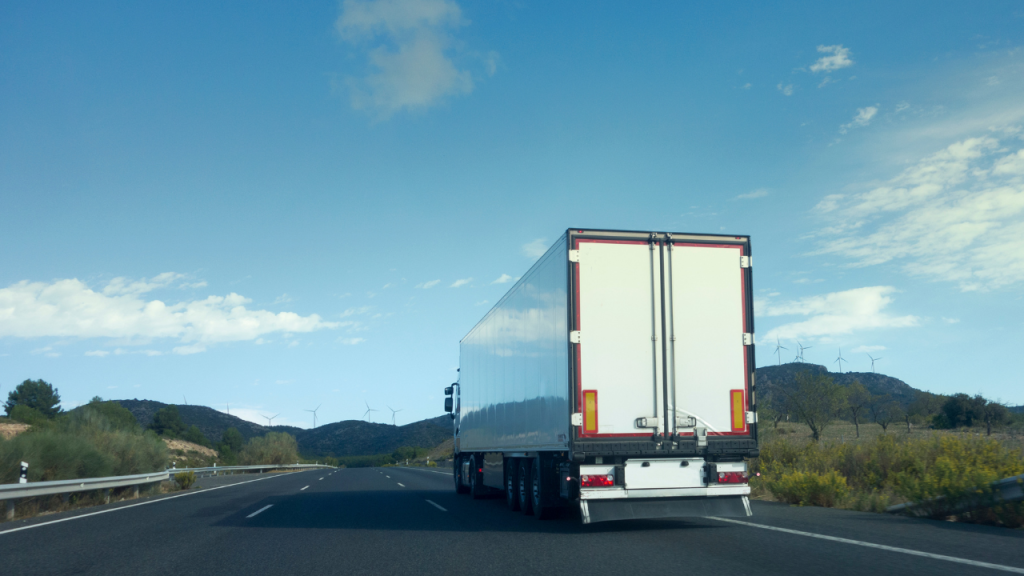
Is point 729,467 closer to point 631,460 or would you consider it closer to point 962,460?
point 631,460

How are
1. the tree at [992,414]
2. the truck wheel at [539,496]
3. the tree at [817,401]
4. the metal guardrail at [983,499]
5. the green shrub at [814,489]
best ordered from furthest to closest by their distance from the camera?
1. the tree at [992,414]
2. the tree at [817,401]
3. the green shrub at [814,489]
4. the truck wheel at [539,496]
5. the metal guardrail at [983,499]

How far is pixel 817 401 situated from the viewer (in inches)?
1732

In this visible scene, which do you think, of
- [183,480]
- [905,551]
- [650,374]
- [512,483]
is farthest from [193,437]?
[905,551]

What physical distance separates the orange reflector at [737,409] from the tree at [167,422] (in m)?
98.7

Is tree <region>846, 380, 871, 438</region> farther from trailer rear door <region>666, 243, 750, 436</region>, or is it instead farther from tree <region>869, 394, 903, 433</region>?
trailer rear door <region>666, 243, 750, 436</region>

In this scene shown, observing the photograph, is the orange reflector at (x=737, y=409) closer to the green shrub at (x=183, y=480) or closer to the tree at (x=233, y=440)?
the green shrub at (x=183, y=480)

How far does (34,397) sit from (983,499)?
104 meters

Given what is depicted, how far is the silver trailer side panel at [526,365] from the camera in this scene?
32.6ft

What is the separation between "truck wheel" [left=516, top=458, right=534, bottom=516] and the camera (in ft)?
39.0

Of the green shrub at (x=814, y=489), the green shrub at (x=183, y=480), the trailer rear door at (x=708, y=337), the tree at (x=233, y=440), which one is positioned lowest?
the tree at (x=233, y=440)

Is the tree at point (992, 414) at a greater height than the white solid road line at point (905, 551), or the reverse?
the tree at point (992, 414)

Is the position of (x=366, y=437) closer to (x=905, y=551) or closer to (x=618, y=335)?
(x=618, y=335)

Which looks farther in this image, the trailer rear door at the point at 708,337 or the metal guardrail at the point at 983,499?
the trailer rear door at the point at 708,337

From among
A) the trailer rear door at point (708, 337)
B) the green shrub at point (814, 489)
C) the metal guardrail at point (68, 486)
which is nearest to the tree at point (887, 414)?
the green shrub at point (814, 489)
